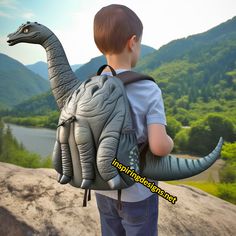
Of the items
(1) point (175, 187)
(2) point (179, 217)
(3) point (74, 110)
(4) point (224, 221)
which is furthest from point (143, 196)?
(1) point (175, 187)

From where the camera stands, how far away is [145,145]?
1.12 meters

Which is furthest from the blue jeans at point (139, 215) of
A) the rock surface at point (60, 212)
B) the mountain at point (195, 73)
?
the mountain at point (195, 73)

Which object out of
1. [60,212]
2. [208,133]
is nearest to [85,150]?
[60,212]

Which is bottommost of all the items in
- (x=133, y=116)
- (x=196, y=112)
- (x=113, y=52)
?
(x=196, y=112)

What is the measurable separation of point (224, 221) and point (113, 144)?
2463 mm

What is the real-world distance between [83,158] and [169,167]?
1.02ft

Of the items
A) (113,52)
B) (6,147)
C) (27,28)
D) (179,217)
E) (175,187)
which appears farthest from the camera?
(6,147)

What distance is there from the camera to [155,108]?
106cm

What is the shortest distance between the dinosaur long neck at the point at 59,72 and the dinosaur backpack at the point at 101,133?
165 mm

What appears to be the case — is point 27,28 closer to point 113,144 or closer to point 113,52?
point 113,52

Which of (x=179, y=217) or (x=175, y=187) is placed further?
(x=175, y=187)

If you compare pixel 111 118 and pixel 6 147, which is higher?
pixel 111 118

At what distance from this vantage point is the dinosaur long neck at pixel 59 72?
4.15 feet

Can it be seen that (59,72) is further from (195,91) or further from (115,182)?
(195,91)
